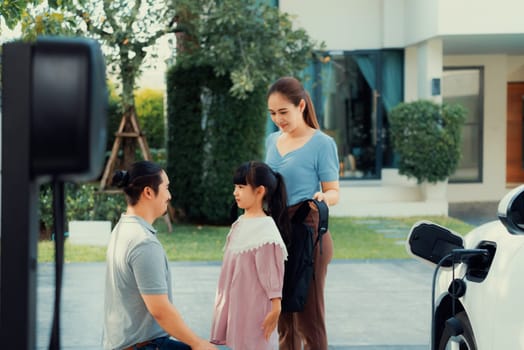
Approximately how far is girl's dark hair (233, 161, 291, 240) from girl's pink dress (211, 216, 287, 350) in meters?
0.22

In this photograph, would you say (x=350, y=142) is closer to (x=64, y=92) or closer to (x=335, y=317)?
(x=335, y=317)

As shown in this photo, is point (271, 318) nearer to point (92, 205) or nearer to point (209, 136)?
point (92, 205)

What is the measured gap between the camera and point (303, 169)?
5031 millimetres

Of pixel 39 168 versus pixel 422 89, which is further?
pixel 422 89

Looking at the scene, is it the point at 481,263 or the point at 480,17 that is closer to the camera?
the point at 481,263

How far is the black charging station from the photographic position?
1.22 meters

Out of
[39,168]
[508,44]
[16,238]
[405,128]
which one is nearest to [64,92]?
[39,168]

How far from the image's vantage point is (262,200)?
479 cm

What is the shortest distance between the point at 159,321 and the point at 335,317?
4.16 meters

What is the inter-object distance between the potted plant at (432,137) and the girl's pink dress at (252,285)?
1130 centimetres

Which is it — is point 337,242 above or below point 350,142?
below

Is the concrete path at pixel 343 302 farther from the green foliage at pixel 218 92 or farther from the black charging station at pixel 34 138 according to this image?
the black charging station at pixel 34 138

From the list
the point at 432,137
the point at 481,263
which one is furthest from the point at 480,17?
the point at 481,263

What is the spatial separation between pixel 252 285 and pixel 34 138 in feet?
11.1
